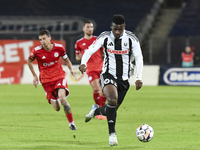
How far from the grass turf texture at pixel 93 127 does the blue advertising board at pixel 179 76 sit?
7962 millimetres

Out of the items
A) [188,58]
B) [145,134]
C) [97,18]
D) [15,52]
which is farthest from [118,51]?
[97,18]

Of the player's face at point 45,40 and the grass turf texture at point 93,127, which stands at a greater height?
the player's face at point 45,40

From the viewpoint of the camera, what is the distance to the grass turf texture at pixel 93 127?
6470 millimetres

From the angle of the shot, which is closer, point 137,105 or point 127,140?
point 127,140

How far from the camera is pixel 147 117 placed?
10430mm

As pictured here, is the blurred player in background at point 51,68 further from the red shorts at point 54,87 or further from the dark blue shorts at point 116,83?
the dark blue shorts at point 116,83

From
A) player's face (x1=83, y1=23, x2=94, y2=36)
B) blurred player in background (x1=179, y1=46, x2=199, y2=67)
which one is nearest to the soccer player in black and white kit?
player's face (x1=83, y1=23, x2=94, y2=36)

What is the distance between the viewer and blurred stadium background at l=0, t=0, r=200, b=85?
1193 inches

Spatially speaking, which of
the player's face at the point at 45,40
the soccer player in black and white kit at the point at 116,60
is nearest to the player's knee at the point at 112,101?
the soccer player in black and white kit at the point at 116,60

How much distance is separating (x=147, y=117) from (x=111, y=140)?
4268mm

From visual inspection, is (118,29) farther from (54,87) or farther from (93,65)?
(93,65)

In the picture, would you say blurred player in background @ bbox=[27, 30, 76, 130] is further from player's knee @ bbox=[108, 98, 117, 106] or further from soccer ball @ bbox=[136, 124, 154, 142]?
soccer ball @ bbox=[136, 124, 154, 142]

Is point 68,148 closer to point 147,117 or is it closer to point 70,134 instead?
point 70,134

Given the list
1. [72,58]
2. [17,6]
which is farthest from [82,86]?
[17,6]
